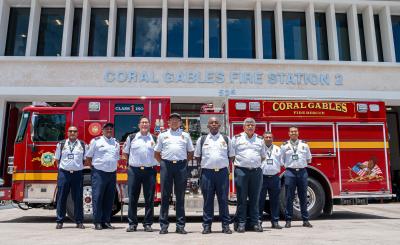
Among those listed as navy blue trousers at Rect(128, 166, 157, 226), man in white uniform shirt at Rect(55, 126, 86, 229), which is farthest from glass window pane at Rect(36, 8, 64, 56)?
navy blue trousers at Rect(128, 166, 157, 226)

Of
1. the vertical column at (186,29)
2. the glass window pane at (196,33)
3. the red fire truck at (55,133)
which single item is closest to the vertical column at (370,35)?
the glass window pane at (196,33)

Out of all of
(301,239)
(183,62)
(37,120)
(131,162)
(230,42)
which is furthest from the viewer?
(230,42)

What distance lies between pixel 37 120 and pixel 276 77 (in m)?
11.5

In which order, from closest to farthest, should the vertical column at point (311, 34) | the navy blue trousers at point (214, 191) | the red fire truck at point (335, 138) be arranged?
1. the navy blue trousers at point (214, 191)
2. the red fire truck at point (335, 138)
3. the vertical column at point (311, 34)

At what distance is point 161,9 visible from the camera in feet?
61.6

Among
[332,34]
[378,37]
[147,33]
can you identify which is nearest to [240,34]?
[332,34]

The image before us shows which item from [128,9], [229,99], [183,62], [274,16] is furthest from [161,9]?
[229,99]

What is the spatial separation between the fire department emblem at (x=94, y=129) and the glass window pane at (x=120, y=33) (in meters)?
10.2

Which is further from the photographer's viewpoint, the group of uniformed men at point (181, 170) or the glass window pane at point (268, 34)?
the glass window pane at point (268, 34)

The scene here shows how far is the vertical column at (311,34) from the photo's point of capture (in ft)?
59.4

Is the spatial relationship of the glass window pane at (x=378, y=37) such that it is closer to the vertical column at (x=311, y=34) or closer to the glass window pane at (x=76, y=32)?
the vertical column at (x=311, y=34)

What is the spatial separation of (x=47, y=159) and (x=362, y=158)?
23.5 ft

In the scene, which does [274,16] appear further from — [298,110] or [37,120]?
[37,120]

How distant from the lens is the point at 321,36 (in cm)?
1911
